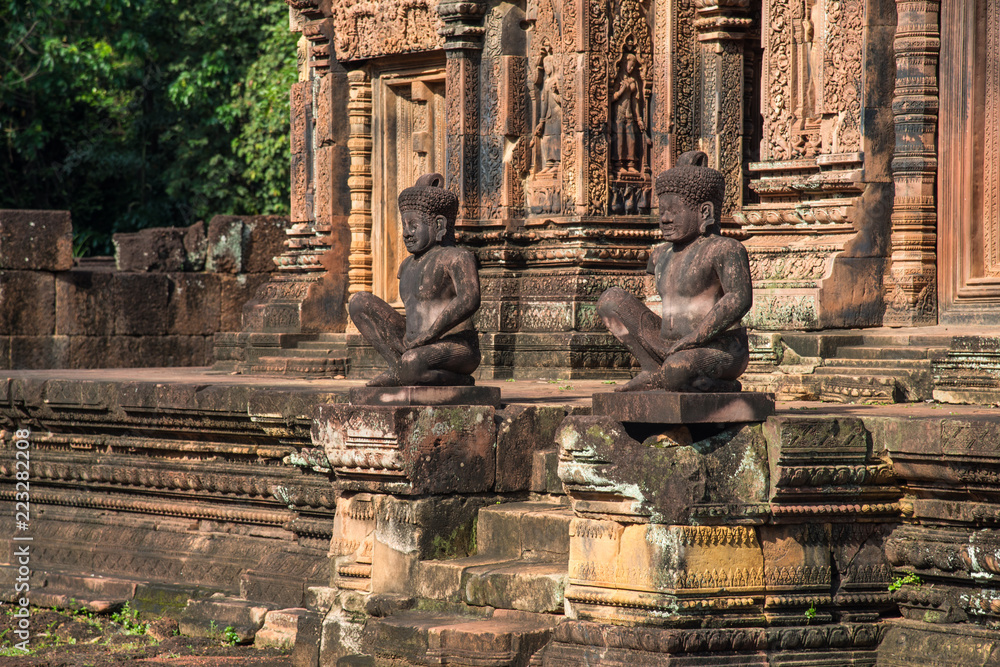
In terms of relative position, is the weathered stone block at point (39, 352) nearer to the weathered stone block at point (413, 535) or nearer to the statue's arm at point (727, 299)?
the weathered stone block at point (413, 535)

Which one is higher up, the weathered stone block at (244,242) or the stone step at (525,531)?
the weathered stone block at (244,242)

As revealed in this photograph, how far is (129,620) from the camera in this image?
26.8ft

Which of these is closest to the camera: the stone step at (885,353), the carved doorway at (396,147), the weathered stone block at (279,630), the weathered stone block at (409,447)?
the weathered stone block at (409,447)

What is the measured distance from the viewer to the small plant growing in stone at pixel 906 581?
593 cm

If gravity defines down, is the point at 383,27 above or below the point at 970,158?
above

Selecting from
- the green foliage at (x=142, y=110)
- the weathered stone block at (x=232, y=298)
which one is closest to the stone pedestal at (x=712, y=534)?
the weathered stone block at (x=232, y=298)

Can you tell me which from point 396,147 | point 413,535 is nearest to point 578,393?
point 413,535

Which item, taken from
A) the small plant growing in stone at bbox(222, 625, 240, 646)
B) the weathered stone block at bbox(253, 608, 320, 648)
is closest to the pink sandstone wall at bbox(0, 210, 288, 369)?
the small plant growing in stone at bbox(222, 625, 240, 646)

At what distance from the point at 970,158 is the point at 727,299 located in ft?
11.1

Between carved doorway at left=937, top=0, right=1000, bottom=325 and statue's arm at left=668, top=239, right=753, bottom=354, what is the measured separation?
3.10 meters

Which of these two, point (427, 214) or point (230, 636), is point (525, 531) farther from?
point (230, 636)

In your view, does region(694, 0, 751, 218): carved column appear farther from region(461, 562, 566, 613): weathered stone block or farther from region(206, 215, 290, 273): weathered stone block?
region(206, 215, 290, 273): weathered stone block

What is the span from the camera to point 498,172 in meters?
10.1

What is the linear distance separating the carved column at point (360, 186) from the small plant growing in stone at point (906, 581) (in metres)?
6.60
